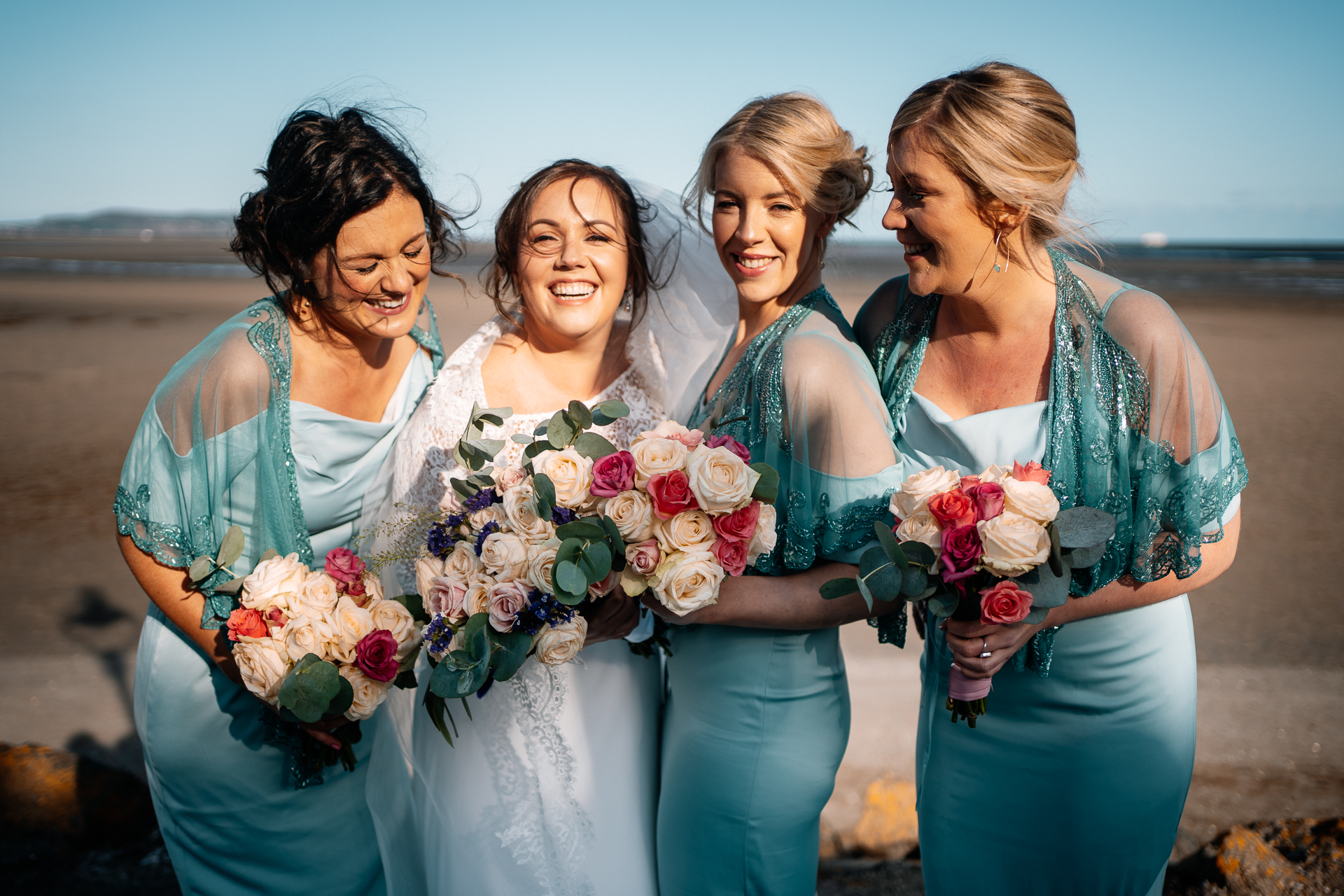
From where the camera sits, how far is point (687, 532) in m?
1.95

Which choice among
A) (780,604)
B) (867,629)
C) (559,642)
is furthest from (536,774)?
(867,629)

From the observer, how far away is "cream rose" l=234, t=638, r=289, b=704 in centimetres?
214

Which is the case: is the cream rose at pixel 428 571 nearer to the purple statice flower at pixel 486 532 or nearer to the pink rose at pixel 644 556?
the purple statice flower at pixel 486 532

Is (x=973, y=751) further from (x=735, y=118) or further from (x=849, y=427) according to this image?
(x=735, y=118)

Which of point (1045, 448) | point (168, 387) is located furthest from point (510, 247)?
point (1045, 448)

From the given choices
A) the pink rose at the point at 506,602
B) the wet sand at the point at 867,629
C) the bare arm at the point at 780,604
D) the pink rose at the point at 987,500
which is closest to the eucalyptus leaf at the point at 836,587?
the bare arm at the point at 780,604

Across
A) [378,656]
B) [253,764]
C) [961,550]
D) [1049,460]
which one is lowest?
[253,764]

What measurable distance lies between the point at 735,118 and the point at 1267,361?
16112 mm

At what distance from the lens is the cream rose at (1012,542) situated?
1.79 meters

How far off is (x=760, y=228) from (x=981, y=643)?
1.30m

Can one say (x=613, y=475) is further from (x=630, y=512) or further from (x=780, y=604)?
(x=780, y=604)

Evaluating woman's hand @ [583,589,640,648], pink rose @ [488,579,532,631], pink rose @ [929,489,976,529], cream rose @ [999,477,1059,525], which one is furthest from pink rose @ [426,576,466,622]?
cream rose @ [999,477,1059,525]

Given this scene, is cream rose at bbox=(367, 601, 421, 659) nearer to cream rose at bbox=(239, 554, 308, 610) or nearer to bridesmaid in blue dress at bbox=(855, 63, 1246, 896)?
cream rose at bbox=(239, 554, 308, 610)

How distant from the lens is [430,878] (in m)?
2.62
